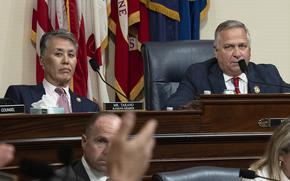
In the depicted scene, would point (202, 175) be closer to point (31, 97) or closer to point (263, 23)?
point (31, 97)

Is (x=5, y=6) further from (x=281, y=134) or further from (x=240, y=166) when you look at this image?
(x=281, y=134)

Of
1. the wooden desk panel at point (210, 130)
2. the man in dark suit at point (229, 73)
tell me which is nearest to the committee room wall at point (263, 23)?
the man in dark suit at point (229, 73)

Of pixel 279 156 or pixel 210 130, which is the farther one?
pixel 210 130

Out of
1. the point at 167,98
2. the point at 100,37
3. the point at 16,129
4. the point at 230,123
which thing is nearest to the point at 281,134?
the point at 230,123

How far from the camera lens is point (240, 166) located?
4160mm

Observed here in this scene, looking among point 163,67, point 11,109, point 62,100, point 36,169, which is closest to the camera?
point 36,169

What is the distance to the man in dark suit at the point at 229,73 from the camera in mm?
5137

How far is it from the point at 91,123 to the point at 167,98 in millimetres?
1711

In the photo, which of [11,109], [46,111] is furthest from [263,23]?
[11,109]

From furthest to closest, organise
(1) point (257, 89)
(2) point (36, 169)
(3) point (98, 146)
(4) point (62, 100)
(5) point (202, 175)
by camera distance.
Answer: (1) point (257, 89) → (4) point (62, 100) → (3) point (98, 146) → (5) point (202, 175) → (2) point (36, 169)

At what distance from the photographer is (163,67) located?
5.25 meters

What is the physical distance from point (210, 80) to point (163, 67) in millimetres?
350

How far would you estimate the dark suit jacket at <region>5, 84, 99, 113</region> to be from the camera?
480 cm

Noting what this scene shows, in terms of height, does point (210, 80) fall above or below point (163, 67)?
below
